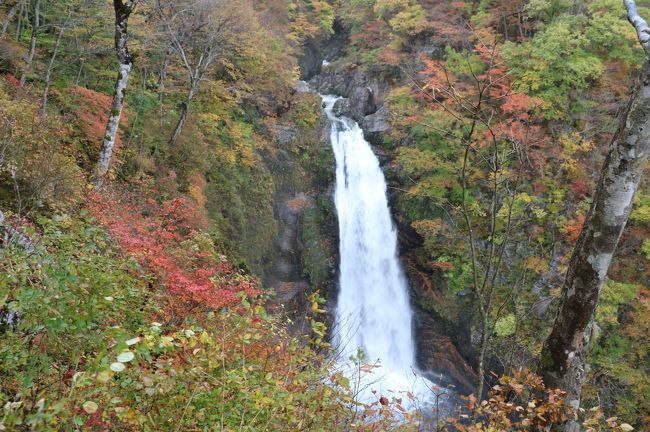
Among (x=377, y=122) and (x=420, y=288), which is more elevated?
(x=377, y=122)

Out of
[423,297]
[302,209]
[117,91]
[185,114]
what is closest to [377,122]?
[302,209]

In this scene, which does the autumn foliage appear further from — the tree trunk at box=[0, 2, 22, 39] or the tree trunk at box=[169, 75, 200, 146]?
the tree trunk at box=[0, 2, 22, 39]

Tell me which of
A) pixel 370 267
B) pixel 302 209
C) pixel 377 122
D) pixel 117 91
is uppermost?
pixel 377 122

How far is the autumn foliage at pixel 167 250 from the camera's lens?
5.73 m

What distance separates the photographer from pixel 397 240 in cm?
1670

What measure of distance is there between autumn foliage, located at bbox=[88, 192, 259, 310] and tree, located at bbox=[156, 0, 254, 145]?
3350 mm

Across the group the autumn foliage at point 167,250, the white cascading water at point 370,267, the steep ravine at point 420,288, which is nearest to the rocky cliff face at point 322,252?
the steep ravine at point 420,288

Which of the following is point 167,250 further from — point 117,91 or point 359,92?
point 359,92

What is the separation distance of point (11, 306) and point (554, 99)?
52.1 feet

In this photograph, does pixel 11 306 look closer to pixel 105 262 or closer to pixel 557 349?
pixel 105 262

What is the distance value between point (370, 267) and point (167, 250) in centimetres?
1051

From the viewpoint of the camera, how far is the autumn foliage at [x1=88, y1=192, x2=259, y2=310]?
5.73 m

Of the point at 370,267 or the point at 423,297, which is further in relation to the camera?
the point at 370,267

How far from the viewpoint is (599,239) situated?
109 inches
